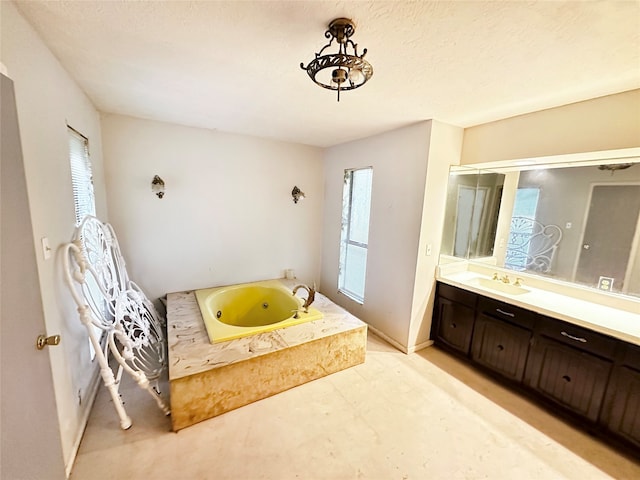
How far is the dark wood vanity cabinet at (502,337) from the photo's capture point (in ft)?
7.20

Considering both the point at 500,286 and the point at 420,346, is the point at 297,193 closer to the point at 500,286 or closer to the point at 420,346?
the point at 420,346

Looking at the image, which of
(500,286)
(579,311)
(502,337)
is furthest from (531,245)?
(502,337)

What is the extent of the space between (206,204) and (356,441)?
2.88m

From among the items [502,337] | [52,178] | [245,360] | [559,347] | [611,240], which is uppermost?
[52,178]

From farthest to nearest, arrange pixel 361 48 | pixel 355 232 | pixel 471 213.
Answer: pixel 355 232, pixel 471 213, pixel 361 48

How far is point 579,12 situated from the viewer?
107 centimetres

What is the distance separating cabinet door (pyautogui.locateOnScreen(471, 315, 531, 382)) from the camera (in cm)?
221

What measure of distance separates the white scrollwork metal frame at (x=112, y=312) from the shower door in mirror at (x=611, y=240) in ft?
12.0

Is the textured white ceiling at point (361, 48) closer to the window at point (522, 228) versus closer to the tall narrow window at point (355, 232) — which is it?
the window at point (522, 228)

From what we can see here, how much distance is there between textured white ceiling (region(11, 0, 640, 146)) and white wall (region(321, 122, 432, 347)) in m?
0.51

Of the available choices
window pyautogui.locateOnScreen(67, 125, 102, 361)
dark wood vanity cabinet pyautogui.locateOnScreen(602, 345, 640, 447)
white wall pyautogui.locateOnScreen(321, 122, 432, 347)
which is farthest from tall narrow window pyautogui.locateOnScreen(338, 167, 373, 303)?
window pyautogui.locateOnScreen(67, 125, 102, 361)

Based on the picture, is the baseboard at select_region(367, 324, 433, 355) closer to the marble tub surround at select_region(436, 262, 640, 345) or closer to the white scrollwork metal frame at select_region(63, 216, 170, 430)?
the marble tub surround at select_region(436, 262, 640, 345)

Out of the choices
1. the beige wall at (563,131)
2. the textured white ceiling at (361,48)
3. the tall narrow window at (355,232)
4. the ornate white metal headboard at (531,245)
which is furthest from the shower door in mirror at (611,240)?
the tall narrow window at (355,232)

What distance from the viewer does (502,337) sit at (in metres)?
2.34
